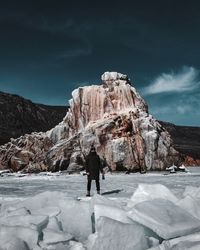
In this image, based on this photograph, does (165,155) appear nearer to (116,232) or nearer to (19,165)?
(19,165)

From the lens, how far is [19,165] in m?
61.6

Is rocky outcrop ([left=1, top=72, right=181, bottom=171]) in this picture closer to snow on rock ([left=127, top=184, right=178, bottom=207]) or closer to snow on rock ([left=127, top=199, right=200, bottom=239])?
snow on rock ([left=127, top=184, right=178, bottom=207])

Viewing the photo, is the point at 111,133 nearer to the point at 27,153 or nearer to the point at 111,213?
the point at 27,153

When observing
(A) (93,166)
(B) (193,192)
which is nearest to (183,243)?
(B) (193,192)

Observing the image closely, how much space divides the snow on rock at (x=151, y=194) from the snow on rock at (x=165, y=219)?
0.99m

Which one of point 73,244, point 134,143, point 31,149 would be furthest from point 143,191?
point 31,149

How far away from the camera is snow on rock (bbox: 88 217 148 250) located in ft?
24.0

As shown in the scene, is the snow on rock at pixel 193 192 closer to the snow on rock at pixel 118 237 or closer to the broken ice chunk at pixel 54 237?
the snow on rock at pixel 118 237

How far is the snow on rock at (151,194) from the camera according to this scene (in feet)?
32.2

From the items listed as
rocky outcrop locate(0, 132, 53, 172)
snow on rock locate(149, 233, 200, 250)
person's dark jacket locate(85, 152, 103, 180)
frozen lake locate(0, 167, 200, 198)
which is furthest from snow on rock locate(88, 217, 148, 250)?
rocky outcrop locate(0, 132, 53, 172)

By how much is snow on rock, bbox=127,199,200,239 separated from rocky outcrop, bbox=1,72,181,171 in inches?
1667

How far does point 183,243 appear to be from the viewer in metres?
7.20

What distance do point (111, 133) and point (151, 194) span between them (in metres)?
42.8

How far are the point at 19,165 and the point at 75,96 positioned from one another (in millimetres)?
13402
